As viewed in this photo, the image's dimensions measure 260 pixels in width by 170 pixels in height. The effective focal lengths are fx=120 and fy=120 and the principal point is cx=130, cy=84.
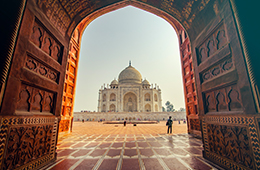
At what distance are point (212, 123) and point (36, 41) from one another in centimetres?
440

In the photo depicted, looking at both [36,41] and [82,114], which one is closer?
[36,41]

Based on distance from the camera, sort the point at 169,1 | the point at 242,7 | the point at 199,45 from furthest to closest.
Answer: the point at 169,1
the point at 199,45
the point at 242,7

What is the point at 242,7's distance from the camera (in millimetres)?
2133

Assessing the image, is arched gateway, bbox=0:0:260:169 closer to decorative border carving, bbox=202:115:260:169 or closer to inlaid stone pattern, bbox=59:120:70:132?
decorative border carving, bbox=202:115:260:169

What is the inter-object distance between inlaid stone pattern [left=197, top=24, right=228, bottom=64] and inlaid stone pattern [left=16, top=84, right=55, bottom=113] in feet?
13.5

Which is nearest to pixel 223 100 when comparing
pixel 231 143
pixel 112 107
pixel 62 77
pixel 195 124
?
pixel 231 143

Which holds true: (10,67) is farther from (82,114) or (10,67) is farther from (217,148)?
(82,114)

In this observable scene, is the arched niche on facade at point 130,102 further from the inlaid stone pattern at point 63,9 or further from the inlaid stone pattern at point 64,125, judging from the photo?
the inlaid stone pattern at point 63,9

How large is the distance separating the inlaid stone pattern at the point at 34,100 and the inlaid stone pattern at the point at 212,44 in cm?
412

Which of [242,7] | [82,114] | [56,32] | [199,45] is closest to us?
[242,7]

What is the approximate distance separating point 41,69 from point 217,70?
13.3 feet

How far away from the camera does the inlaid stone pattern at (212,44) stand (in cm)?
266

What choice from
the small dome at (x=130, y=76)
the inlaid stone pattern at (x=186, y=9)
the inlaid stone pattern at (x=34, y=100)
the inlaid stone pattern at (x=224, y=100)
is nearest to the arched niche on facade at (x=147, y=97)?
the small dome at (x=130, y=76)

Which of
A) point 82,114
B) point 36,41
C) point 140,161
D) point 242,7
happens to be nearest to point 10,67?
point 36,41
